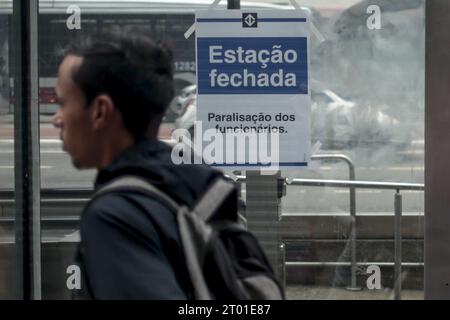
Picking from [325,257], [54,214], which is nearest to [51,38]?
[54,214]

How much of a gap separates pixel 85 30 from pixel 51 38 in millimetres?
169

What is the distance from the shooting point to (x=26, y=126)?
4.76 metres

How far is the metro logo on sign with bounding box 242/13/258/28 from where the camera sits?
Answer: 4.55 metres

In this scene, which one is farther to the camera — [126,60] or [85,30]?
[85,30]

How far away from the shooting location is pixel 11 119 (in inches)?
188

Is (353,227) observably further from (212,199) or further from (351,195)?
(212,199)

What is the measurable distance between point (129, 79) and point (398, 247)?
2754 millimetres

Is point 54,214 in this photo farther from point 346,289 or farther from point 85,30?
point 346,289

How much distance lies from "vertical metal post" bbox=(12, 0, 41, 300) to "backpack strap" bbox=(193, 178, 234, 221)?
2.66 meters

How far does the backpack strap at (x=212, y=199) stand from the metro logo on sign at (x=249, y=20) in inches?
94.2

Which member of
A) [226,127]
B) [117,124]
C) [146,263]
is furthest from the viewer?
[226,127]

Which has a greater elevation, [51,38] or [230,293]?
[51,38]

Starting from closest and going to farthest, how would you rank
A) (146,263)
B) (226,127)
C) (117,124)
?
(146,263)
(117,124)
(226,127)

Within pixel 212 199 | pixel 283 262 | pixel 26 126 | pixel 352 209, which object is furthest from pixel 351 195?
pixel 212 199
